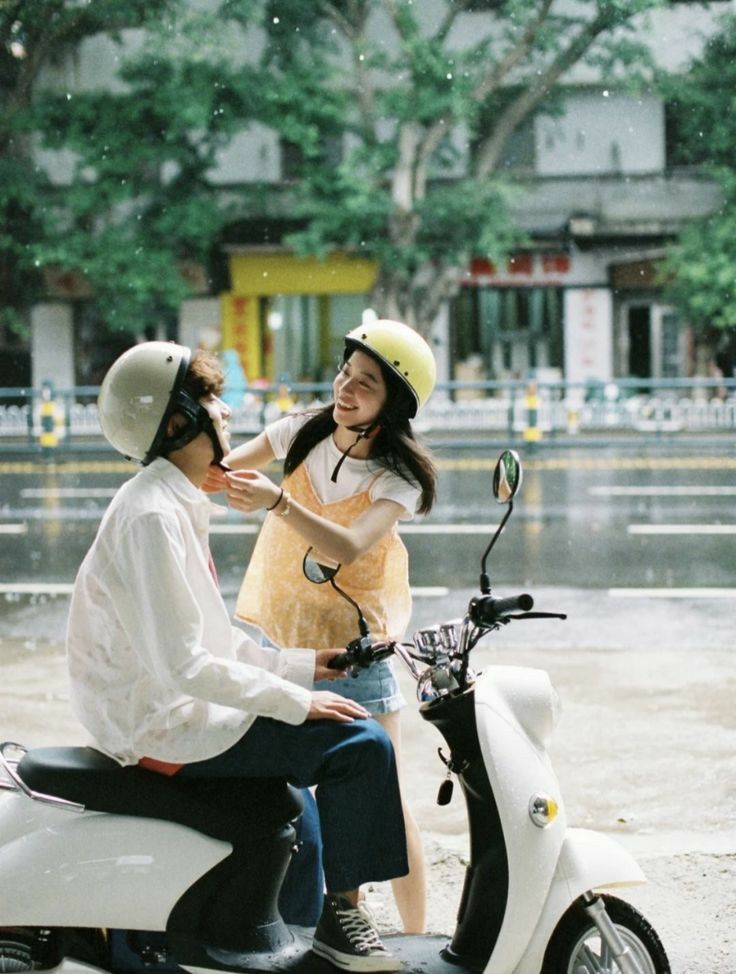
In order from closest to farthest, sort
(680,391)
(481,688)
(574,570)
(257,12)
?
(481,688) < (574,570) < (680,391) < (257,12)

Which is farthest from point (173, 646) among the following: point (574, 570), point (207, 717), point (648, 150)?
point (648, 150)

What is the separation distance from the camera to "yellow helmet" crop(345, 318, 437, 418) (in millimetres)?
3205

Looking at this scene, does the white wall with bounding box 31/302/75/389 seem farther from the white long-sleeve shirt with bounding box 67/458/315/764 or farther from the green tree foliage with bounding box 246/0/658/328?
the white long-sleeve shirt with bounding box 67/458/315/764

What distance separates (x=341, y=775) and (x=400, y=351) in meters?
1.00

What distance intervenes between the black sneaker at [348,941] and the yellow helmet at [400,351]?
115 centimetres

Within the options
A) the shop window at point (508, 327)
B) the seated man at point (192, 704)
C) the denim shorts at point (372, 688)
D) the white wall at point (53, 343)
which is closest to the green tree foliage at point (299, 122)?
the white wall at point (53, 343)

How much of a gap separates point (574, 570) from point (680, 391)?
9574 millimetres

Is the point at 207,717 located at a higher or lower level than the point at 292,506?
lower

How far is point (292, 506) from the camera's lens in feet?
9.87

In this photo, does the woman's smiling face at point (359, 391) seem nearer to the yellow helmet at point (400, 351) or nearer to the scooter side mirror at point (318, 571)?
the yellow helmet at point (400, 351)

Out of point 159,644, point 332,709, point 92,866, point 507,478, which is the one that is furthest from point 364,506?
point 92,866

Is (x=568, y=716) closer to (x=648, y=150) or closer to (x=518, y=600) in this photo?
(x=518, y=600)

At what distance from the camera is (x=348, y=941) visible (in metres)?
2.76

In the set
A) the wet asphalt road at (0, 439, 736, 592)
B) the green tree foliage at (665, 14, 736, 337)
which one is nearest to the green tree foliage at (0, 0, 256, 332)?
the wet asphalt road at (0, 439, 736, 592)
